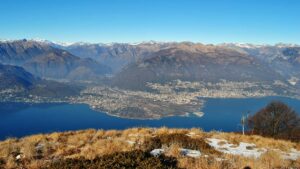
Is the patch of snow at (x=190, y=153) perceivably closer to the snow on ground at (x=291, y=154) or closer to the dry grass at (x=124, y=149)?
the dry grass at (x=124, y=149)

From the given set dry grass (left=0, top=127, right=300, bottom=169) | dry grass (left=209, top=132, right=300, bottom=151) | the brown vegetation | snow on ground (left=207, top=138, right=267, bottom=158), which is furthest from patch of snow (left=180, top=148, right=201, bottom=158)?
dry grass (left=209, top=132, right=300, bottom=151)

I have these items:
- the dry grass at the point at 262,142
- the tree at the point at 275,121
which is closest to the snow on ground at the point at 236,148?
the dry grass at the point at 262,142

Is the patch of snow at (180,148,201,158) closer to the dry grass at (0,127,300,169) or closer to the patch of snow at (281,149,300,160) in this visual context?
the dry grass at (0,127,300,169)

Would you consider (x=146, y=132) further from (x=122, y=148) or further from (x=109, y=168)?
(x=109, y=168)

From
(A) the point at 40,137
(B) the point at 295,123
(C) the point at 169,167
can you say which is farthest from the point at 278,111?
(C) the point at 169,167

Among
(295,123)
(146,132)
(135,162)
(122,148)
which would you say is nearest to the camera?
(135,162)

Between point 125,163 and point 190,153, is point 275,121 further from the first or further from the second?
point 125,163
